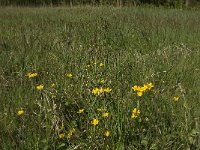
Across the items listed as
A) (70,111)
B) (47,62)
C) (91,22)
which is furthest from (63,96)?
(91,22)

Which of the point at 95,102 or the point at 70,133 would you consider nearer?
the point at 70,133

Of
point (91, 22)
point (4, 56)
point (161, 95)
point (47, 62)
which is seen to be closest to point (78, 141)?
point (161, 95)

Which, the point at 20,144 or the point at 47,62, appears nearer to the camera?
the point at 20,144

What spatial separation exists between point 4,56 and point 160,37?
9.87 ft

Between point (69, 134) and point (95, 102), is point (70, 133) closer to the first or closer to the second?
point (69, 134)

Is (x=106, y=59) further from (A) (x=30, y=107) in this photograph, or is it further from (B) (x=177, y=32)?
(B) (x=177, y=32)

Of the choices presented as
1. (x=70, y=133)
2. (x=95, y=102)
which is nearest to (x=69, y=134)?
(x=70, y=133)

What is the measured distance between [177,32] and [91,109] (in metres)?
4.42

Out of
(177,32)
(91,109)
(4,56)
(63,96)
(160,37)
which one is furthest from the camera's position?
(177,32)

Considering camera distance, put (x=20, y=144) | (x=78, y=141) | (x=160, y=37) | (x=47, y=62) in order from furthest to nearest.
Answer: (x=160, y=37), (x=47, y=62), (x=78, y=141), (x=20, y=144)

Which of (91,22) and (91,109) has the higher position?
(91,22)

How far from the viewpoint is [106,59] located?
3.57 meters

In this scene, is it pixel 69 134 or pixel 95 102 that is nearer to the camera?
pixel 69 134

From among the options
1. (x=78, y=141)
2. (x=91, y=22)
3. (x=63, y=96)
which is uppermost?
(x=91, y=22)
